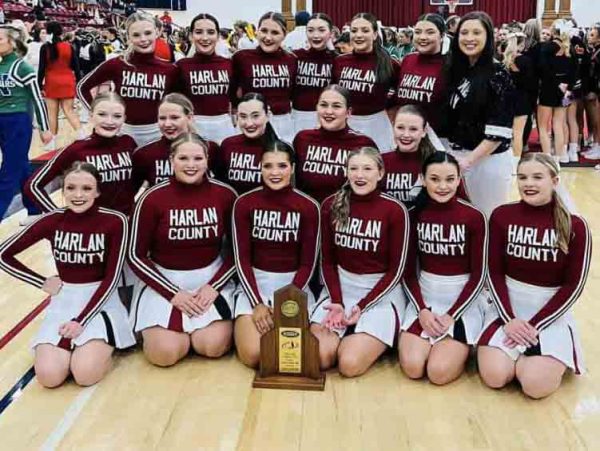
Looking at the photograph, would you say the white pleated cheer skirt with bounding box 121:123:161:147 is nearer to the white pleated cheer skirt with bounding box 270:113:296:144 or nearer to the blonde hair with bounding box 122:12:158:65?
the blonde hair with bounding box 122:12:158:65

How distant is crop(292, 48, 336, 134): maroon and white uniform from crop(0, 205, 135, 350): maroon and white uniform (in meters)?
1.29

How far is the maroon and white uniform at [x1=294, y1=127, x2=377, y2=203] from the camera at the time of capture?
10.2 ft

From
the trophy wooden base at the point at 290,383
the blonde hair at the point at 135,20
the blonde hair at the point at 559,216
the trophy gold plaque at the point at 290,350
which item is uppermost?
the blonde hair at the point at 135,20

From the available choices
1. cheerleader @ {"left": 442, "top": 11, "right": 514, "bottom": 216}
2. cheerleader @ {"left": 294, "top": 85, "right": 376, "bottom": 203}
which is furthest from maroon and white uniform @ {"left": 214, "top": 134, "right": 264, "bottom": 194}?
cheerleader @ {"left": 442, "top": 11, "right": 514, "bottom": 216}

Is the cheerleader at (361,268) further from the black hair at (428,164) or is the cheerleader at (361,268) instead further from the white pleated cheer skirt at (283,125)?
the white pleated cheer skirt at (283,125)

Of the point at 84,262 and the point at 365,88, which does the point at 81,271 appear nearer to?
the point at 84,262

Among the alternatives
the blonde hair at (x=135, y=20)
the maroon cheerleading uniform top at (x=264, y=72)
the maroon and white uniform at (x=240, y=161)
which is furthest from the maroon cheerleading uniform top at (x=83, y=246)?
the maroon cheerleading uniform top at (x=264, y=72)

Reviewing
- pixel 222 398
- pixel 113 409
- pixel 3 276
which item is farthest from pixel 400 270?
Result: pixel 3 276

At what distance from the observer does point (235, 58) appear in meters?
3.71

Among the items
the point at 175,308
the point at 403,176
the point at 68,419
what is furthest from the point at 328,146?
the point at 68,419

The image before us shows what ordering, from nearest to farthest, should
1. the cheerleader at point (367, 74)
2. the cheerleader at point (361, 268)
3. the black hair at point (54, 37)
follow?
the cheerleader at point (361, 268) → the cheerleader at point (367, 74) → the black hair at point (54, 37)

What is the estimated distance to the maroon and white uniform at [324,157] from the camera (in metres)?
3.12

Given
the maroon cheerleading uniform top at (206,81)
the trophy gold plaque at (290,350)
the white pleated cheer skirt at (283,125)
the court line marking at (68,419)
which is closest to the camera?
the court line marking at (68,419)

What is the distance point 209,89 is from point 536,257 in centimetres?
182
